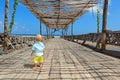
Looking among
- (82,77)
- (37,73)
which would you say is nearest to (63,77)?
(82,77)

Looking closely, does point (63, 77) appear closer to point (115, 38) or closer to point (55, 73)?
point (55, 73)

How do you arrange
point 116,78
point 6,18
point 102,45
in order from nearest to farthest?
point 116,78
point 6,18
point 102,45

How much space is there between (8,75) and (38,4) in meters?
16.5

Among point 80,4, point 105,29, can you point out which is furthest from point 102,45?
point 80,4

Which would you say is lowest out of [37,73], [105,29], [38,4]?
[37,73]

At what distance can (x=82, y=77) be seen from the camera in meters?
6.78

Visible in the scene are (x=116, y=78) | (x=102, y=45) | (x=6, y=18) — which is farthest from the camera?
(x=102, y=45)

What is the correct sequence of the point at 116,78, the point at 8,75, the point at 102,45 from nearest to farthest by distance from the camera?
the point at 116,78
the point at 8,75
the point at 102,45

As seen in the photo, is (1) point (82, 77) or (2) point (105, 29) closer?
(1) point (82, 77)

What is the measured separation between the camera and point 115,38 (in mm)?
15352

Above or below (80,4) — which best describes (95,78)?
below

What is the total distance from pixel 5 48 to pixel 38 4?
8.91 meters

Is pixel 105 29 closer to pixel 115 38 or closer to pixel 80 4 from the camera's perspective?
pixel 115 38

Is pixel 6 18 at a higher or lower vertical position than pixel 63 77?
higher
